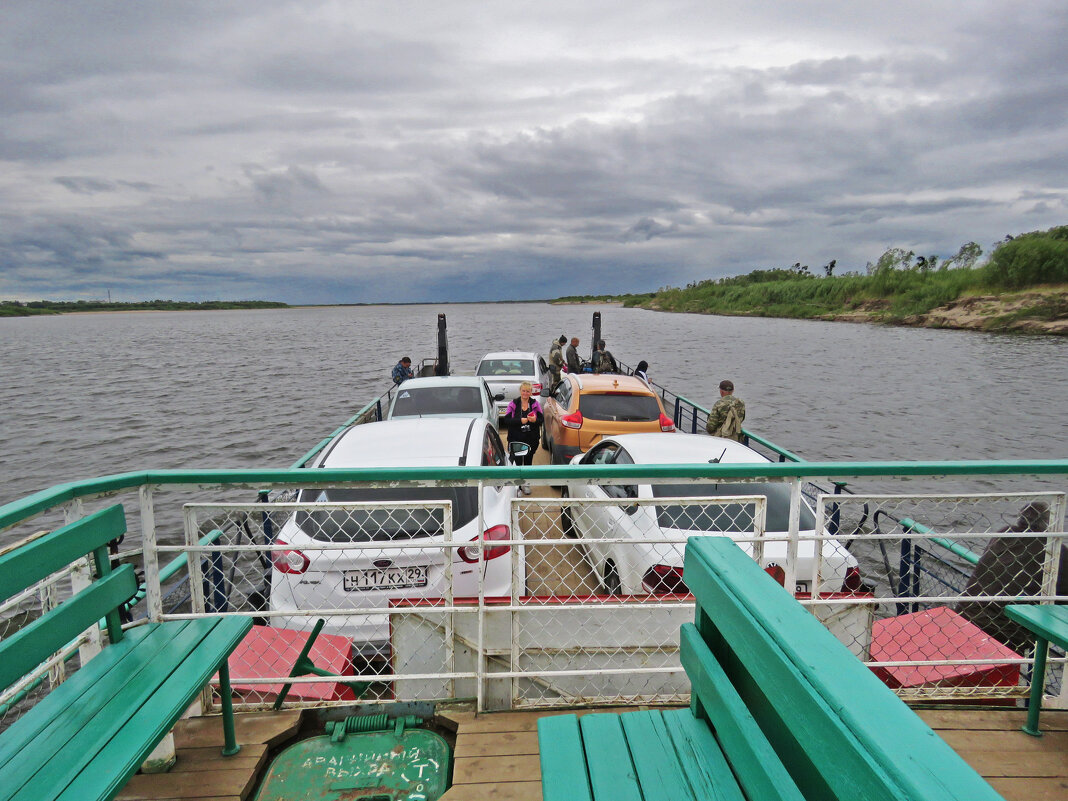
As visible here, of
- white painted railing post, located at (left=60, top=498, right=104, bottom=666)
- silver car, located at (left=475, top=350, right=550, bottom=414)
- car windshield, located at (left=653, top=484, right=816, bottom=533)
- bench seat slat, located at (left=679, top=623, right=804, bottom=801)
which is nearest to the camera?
bench seat slat, located at (left=679, top=623, right=804, bottom=801)

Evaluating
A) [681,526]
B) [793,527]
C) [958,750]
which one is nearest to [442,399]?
[681,526]

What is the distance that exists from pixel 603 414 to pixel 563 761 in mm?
7488

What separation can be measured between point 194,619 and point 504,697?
150 centimetres

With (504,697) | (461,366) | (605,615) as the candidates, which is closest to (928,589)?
(605,615)

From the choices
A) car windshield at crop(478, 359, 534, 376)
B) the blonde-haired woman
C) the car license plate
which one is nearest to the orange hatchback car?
the blonde-haired woman

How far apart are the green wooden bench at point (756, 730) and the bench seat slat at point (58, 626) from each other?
1.65 metres

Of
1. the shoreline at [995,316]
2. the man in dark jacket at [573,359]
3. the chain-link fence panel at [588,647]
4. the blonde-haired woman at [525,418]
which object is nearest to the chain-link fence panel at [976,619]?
the chain-link fence panel at [588,647]

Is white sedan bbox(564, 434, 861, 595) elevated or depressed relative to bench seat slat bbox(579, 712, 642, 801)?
depressed

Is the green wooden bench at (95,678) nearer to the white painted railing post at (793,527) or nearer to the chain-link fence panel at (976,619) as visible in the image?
the white painted railing post at (793,527)

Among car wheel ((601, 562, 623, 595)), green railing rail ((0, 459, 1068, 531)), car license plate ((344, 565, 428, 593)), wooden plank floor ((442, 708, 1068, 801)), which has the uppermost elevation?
green railing rail ((0, 459, 1068, 531))

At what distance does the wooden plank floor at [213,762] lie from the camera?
251 centimetres

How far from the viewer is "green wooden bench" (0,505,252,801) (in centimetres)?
A: 183

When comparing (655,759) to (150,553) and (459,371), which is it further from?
(459,371)

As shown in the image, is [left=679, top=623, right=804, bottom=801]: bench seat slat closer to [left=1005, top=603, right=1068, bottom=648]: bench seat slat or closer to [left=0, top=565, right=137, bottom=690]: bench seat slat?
[left=1005, top=603, right=1068, bottom=648]: bench seat slat
